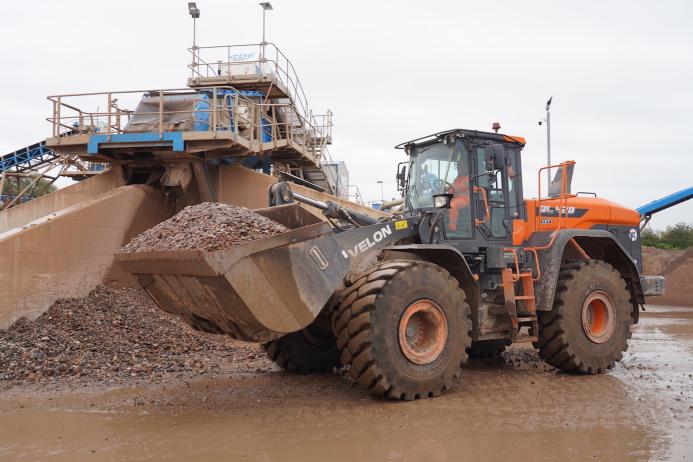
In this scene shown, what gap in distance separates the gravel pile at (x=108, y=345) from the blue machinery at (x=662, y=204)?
7.92 m

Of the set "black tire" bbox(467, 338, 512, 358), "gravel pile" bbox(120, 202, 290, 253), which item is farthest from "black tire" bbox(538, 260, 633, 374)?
"gravel pile" bbox(120, 202, 290, 253)

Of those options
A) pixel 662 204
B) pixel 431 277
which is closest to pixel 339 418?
→ pixel 431 277

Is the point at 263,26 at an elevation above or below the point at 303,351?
above

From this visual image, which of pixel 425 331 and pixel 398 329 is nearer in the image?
pixel 398 329

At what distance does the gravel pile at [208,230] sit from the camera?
5645 millimetres

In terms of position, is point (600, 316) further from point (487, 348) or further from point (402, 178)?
point (402, 178)

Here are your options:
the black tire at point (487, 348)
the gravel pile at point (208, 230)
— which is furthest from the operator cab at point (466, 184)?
the gravel pile at point (208, 230)

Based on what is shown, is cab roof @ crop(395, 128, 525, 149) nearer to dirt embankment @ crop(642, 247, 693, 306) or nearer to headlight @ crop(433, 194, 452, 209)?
headlight @ crop(433, 194, 452, 209)

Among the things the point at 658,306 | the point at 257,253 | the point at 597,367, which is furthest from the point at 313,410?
the point at 658,306

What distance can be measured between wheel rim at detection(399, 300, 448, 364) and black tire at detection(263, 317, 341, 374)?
1585 mm

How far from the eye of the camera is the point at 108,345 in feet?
31.8

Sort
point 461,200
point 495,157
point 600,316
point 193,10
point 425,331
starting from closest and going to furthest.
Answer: point 425,331 < point 495,157 < point 461,200 < point 600,316 < point 193,10

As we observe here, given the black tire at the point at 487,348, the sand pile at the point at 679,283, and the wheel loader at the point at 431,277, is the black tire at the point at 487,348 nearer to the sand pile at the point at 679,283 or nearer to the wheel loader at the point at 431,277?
the wheel loader at the point at 431,277

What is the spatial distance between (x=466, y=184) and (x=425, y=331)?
6.71 ft
